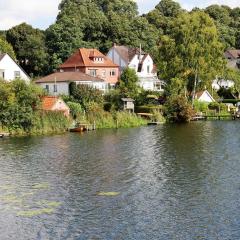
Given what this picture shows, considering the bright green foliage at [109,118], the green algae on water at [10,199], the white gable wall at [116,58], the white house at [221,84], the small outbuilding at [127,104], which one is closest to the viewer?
the green algae on water at [10,199]

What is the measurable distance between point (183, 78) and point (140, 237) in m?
60.9

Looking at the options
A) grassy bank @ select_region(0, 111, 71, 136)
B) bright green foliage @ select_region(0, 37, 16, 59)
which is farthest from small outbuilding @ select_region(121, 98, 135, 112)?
bright green foliage @ select_region(0, 37, 16, 59)

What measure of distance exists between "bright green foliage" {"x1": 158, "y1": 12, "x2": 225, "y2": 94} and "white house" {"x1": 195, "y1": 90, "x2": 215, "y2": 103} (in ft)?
27.5

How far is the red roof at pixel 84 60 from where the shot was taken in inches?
3600

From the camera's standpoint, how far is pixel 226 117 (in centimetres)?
8456

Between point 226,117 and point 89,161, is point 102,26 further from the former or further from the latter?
point 89,161

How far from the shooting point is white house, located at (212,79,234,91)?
108625 mm

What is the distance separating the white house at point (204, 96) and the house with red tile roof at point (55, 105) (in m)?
30.1

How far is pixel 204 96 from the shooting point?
302 ft

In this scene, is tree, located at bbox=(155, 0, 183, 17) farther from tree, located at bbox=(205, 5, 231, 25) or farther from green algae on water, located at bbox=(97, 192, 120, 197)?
green algae on water, located at bbox=(97, 192, 120, 197)

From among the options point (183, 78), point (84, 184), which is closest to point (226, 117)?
point (183, 78)

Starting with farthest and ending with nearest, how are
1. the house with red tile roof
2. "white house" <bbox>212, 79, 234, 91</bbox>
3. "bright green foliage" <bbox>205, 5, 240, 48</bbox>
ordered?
1. "bright green foliage" <bbox>205, 5, 240, 48</bbox>
2. "white house" <bbox>212, 79, 234, 91</bbox>
3. the house with red tile roof

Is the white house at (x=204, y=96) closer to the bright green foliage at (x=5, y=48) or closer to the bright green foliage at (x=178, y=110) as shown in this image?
the bright green foliage at (x=178, y=110)

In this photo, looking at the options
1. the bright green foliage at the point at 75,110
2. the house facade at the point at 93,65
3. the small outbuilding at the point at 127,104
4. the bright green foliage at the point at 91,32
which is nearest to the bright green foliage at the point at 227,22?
the bright green foliage at the point at 91,32
